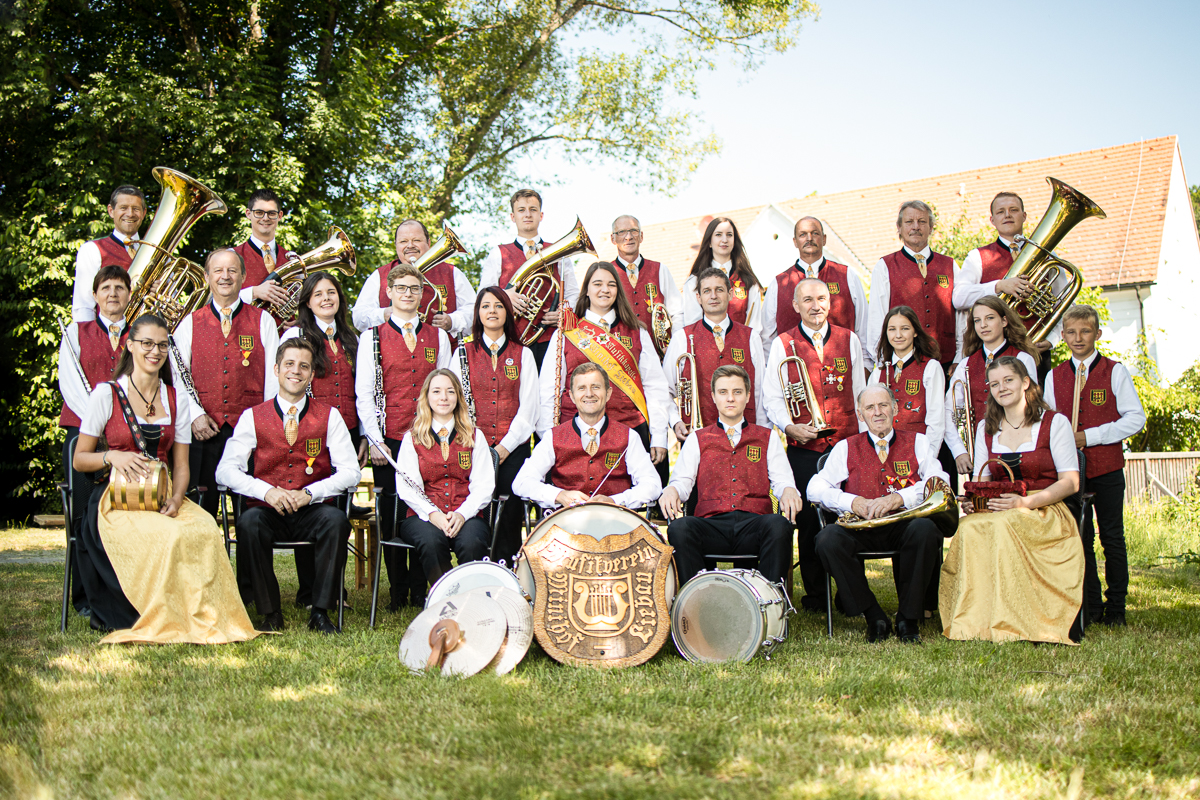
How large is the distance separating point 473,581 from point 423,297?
2.59 metres

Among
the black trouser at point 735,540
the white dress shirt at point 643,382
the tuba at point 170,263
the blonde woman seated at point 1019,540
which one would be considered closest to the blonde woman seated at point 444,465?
the white dress shirt at point 643,382

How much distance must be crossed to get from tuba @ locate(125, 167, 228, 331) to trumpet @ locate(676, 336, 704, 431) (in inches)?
116

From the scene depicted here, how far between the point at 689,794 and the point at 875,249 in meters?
22.7

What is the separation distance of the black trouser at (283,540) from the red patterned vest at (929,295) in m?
3.82

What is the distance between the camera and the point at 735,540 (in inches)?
197

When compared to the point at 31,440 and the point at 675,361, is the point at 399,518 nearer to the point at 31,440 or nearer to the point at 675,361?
the point at 675,361

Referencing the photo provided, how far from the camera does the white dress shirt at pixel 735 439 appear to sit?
204 inches

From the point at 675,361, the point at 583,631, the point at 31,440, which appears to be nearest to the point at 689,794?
the point at 583,631

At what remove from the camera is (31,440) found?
1166cm

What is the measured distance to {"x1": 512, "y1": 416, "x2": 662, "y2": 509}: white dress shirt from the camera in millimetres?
5020

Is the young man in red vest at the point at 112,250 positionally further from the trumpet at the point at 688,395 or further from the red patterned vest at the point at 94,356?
the trumpet at the point at 688,395

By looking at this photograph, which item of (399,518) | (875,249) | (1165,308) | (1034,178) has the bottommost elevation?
(399,518)

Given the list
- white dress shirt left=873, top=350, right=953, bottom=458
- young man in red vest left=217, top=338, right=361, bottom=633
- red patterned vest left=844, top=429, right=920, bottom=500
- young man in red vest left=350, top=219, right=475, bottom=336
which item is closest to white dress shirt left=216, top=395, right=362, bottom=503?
young man in red vest left=217, top=338, right=361, bottom=633

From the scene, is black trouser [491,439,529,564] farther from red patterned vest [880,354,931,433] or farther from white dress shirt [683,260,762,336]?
red patterned vest [880,354,931,433]
